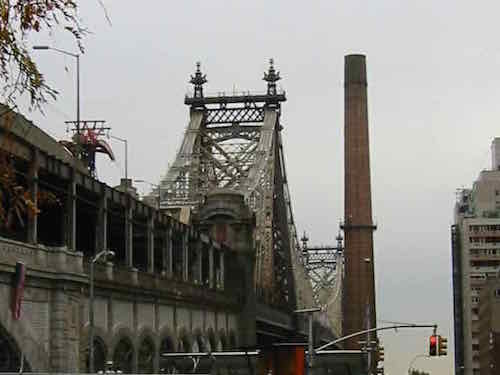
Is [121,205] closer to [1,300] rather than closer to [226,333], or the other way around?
[1,300]

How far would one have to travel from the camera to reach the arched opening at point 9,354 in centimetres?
5081

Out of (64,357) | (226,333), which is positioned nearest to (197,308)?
(226,333)

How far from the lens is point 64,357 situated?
179ft

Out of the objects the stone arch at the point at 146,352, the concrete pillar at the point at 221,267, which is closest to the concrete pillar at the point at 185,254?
the concrete pillar at the point at 221,267

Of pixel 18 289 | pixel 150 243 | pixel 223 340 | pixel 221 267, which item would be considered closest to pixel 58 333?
pixel 18 289

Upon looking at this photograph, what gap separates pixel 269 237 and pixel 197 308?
45921 millimetres

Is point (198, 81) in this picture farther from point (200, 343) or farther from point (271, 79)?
point (200, 343)

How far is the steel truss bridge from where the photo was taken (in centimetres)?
13475

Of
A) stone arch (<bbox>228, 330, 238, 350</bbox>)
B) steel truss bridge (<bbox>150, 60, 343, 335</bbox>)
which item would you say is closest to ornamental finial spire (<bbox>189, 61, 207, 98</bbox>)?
steel truss bridge (<bbox>150, 60, 343, 335</bbox>)

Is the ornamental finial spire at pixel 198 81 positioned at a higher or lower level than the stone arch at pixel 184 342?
higher

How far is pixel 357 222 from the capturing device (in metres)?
163

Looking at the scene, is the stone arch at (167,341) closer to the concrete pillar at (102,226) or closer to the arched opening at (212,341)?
the concrete pillar at (102,226)

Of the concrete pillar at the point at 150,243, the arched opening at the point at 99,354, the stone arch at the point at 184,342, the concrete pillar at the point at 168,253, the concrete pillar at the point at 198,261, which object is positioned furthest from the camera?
the concrete pillar at the point at 198,261

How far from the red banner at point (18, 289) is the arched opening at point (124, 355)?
1667 cm
